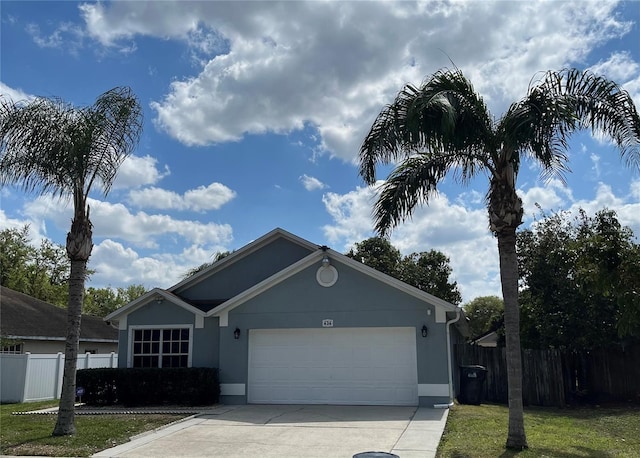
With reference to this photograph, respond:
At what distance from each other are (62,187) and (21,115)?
1.65 m

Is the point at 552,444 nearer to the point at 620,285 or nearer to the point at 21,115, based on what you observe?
the point at 620,285

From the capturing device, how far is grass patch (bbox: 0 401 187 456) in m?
10.0

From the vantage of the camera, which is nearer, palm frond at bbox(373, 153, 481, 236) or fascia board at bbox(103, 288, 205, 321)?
palm frond at bbox(373, 153, 481, 236)

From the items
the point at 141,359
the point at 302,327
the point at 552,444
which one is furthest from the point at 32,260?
the point at 552,444

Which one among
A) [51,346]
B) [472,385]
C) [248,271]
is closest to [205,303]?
[248,271]

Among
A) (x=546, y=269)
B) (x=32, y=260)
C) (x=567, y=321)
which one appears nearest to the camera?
(x=567, y=321)

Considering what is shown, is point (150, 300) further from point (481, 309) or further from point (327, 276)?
point (481, 309)

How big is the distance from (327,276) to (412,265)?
25.1 meters

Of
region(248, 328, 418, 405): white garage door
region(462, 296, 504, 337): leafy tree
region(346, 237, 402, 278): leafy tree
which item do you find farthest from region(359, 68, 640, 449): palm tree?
region(462, 296, 504, 337): leafy tree

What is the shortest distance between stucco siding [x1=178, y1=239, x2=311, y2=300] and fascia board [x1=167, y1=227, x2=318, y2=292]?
111mm

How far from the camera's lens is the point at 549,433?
11.4 m

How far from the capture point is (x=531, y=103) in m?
9.91

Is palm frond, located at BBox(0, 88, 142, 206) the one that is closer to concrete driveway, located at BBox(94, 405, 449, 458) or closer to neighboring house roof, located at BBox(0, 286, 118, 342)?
concrete driveway, located at BBox(94, 405, 449, 458)

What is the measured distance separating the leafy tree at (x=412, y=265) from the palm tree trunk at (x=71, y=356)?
93.1ft
